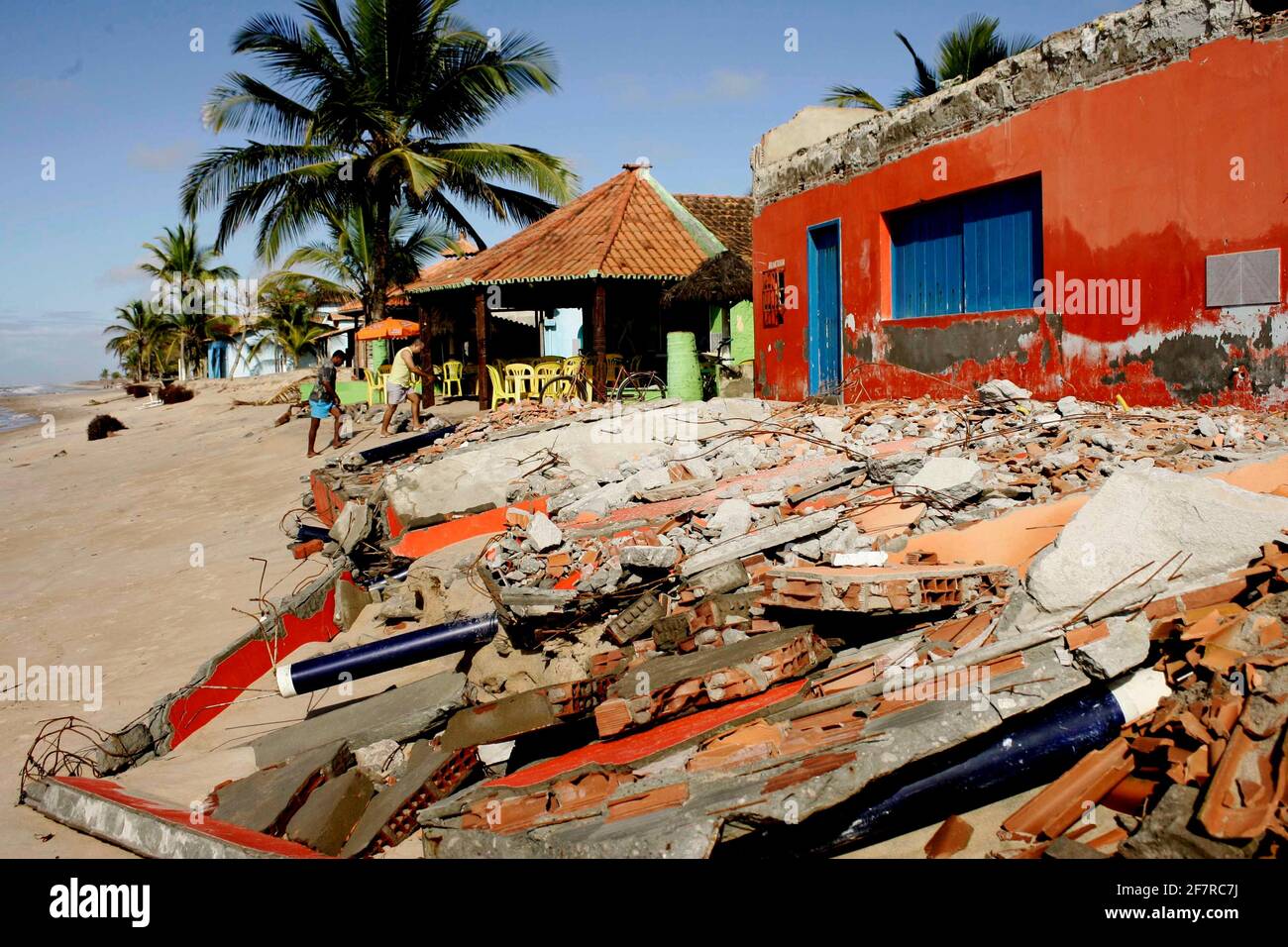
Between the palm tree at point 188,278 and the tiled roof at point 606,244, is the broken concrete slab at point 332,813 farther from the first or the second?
the palm tree at point 188,278

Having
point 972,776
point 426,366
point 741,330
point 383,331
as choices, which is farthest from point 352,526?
point 383,331

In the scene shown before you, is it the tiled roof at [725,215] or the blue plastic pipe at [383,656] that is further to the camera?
the tiled roof at [725,215]

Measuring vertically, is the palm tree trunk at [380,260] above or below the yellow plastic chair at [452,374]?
above

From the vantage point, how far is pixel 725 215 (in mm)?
21875

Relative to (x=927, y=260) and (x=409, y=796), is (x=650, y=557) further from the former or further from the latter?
(x=927, y=260)

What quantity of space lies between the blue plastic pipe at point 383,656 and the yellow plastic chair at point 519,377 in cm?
1218

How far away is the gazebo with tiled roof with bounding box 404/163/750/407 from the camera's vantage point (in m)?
16.8

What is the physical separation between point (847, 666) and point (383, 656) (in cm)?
282

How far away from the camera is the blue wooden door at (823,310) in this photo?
12.3 meters

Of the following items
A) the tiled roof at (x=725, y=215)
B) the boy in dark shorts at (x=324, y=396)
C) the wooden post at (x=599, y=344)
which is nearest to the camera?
the boy in dark shorts at (x=324, y=396)

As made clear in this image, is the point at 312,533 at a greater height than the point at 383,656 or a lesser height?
greater

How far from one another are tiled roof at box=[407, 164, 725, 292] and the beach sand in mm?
2898

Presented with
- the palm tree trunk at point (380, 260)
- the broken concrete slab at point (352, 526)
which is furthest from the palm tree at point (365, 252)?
the broken concrete slab at point (352, 526)

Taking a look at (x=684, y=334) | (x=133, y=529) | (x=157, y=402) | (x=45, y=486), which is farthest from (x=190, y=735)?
(x=157, y=402)
